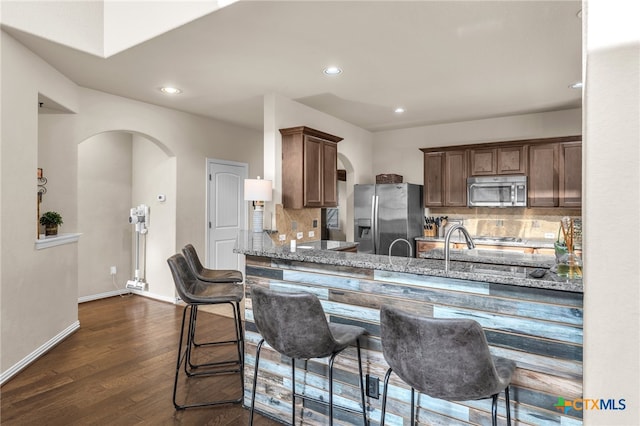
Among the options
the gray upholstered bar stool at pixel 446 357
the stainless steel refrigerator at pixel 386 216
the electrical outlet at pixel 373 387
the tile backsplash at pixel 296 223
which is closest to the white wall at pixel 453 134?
the stainless steel refrigerator at pixel 386 216

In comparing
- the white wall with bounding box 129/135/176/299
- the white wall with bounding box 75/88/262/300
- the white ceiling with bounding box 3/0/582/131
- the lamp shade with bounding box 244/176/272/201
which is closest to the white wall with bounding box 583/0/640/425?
the white ceiling with bounding box 3/0/582/131

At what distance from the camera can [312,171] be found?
4422mm

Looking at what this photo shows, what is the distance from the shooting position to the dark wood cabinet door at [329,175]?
4.68 meters

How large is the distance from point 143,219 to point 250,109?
225 cm

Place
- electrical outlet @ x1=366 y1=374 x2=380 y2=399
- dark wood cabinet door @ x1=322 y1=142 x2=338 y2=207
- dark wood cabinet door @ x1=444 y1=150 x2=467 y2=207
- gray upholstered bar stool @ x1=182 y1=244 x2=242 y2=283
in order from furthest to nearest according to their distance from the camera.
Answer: dark wood cabinet door @ x1=444 y1=150 x2=467 y2=207, dark wood cabinet door @ x1=322 y1=142 x2=338 y2=207, gray upholstered bar stool @ x1=182 y1=244 x2=242 y2=283, electrical outlet @ x1=366 y1=374 x2=380 y2=399

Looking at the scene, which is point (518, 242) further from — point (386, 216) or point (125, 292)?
point (125, 292)

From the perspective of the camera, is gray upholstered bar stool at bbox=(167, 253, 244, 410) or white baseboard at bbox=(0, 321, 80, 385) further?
white baseboard at bbox=(0, 321, 80, 385)

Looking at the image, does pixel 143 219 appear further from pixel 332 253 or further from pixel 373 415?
pixel 373 415

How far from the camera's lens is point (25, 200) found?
10.5ft

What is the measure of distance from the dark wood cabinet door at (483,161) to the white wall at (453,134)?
44 cm

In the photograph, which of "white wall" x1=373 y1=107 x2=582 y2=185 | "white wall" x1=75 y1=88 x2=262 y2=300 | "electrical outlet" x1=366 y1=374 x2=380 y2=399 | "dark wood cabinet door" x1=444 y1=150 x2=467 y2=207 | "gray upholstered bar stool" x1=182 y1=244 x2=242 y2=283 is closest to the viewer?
"electrical outlet" x1=366 y1=374 x2=380 y2=399

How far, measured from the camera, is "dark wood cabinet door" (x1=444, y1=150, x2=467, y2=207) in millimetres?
5383

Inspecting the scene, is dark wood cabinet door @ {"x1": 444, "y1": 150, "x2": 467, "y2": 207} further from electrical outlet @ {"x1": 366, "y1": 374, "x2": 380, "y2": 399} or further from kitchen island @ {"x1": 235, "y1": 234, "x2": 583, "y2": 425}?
electrical outlet @ {"x1": 366, "y1": 374, "x2": 380, "y2": 399}

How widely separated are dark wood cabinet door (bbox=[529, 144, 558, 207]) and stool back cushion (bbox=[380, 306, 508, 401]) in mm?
4224
